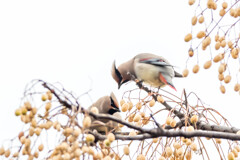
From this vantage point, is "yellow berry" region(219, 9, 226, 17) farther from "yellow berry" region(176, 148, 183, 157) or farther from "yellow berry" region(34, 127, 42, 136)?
"yellow berry" region(34, 127, 42, 136)

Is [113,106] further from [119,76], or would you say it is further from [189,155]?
[119,76]

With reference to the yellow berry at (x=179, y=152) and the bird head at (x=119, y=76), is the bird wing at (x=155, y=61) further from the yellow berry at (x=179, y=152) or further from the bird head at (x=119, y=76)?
the yellow berry at (x=179, y=152)

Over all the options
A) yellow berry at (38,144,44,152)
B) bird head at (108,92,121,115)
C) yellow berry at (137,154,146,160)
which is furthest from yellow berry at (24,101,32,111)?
bird head at (108,92,121,115)

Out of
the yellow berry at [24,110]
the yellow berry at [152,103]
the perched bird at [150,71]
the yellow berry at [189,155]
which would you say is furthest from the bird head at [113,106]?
the yellow berry at [24,110]

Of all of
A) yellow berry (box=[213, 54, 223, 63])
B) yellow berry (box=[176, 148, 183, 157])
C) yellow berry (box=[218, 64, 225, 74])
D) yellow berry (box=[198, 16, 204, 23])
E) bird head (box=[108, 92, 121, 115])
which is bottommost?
yellow berry (box=[176, 148, 183, 157])

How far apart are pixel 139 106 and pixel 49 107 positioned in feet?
3.64

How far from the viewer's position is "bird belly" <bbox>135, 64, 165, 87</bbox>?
5.24m

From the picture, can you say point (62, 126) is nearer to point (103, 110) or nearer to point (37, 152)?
point (37, 152)

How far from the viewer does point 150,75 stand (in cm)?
526

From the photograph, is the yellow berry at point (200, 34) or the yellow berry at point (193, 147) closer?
the yellow berry at point (193, 147)

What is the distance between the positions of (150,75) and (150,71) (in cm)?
4

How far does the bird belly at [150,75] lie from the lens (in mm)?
5242

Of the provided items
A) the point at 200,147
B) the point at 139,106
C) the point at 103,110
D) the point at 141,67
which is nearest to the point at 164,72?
the point at 141,67

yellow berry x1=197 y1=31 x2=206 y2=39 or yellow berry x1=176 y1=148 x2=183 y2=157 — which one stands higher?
yellow berry x1=197 y1=31 x2=206 y2=39
